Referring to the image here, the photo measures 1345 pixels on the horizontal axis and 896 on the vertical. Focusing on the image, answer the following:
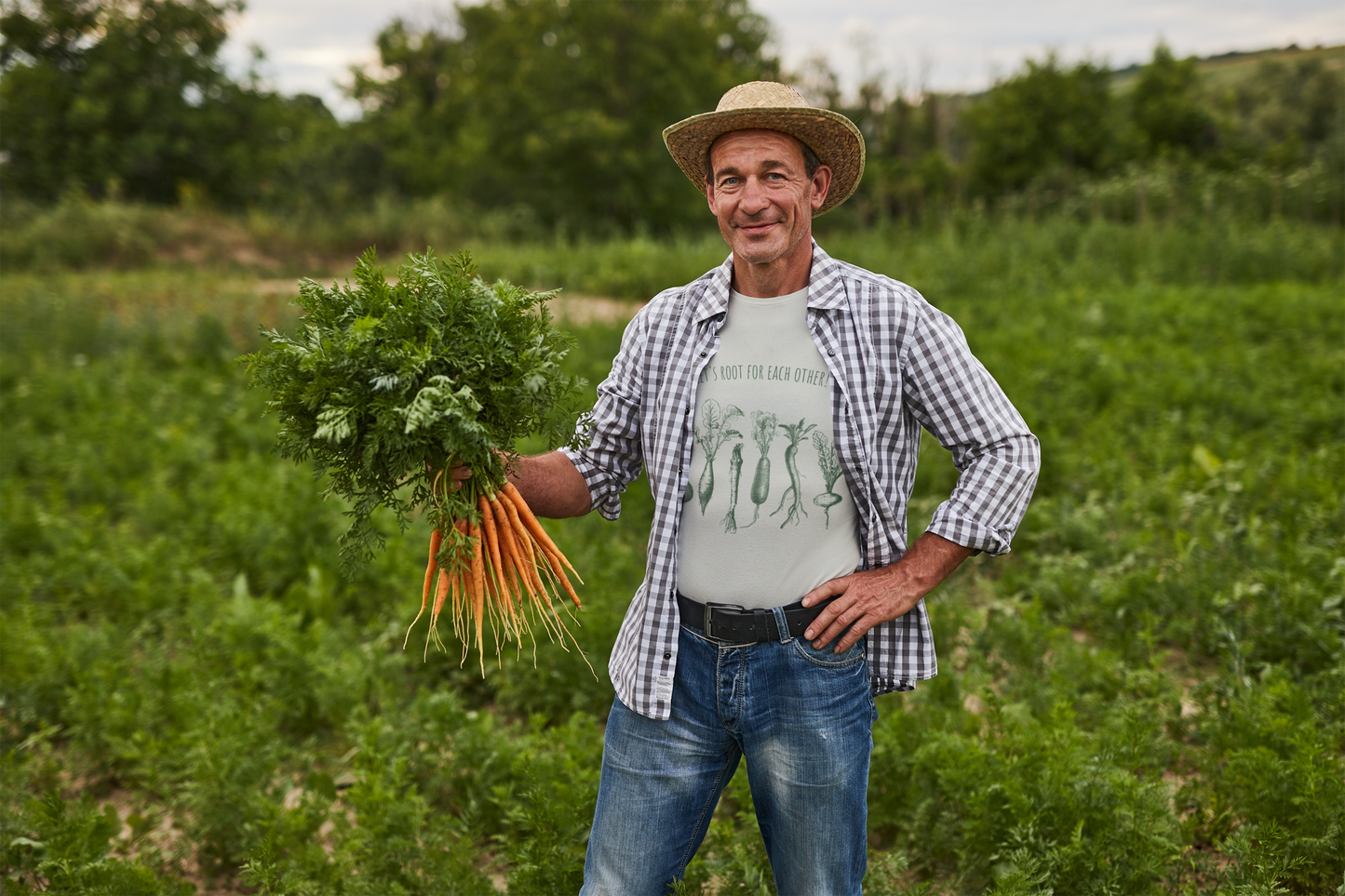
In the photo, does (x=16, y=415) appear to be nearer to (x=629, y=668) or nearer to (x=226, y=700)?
(x=226, y=700)

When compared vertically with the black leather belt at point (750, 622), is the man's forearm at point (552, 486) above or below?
above

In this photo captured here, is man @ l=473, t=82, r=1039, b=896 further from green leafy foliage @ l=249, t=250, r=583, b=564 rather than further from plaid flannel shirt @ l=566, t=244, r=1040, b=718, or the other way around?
green leafy foliage @ l=249, t=250, r=583, b=564

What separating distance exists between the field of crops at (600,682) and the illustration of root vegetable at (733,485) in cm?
124

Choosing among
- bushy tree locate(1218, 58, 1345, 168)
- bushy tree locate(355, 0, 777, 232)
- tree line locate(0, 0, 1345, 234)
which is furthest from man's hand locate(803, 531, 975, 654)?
bushy tree locate(1218, 58, 1345, 168)

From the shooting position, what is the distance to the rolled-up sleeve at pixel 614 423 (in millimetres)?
2473

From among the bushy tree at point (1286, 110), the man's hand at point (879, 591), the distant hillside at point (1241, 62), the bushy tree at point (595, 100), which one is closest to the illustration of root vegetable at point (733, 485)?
the man's hand at point (879, 591)

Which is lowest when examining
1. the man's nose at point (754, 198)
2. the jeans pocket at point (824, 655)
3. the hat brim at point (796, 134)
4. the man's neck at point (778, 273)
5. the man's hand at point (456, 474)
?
the jeans pocket at point (824, 655)

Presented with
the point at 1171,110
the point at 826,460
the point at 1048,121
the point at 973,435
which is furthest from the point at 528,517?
the point at 1171,110

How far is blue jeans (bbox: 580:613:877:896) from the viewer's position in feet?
7.13

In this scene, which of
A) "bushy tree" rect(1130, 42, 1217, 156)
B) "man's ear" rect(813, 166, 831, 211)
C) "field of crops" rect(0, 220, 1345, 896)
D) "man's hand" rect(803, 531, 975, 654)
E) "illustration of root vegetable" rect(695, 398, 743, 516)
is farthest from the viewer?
"bushy tree" rect(1130, 42, 1217, 156)

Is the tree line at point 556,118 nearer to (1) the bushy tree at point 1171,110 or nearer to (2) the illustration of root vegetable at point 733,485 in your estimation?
(1) the bushy tree at point 1171,110

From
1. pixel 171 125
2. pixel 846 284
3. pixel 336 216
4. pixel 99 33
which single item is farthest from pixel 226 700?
pixel 99 33

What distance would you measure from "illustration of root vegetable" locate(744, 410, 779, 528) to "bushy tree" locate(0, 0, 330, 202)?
29381 millimetres

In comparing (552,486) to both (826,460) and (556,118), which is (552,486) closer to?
(826,460)
